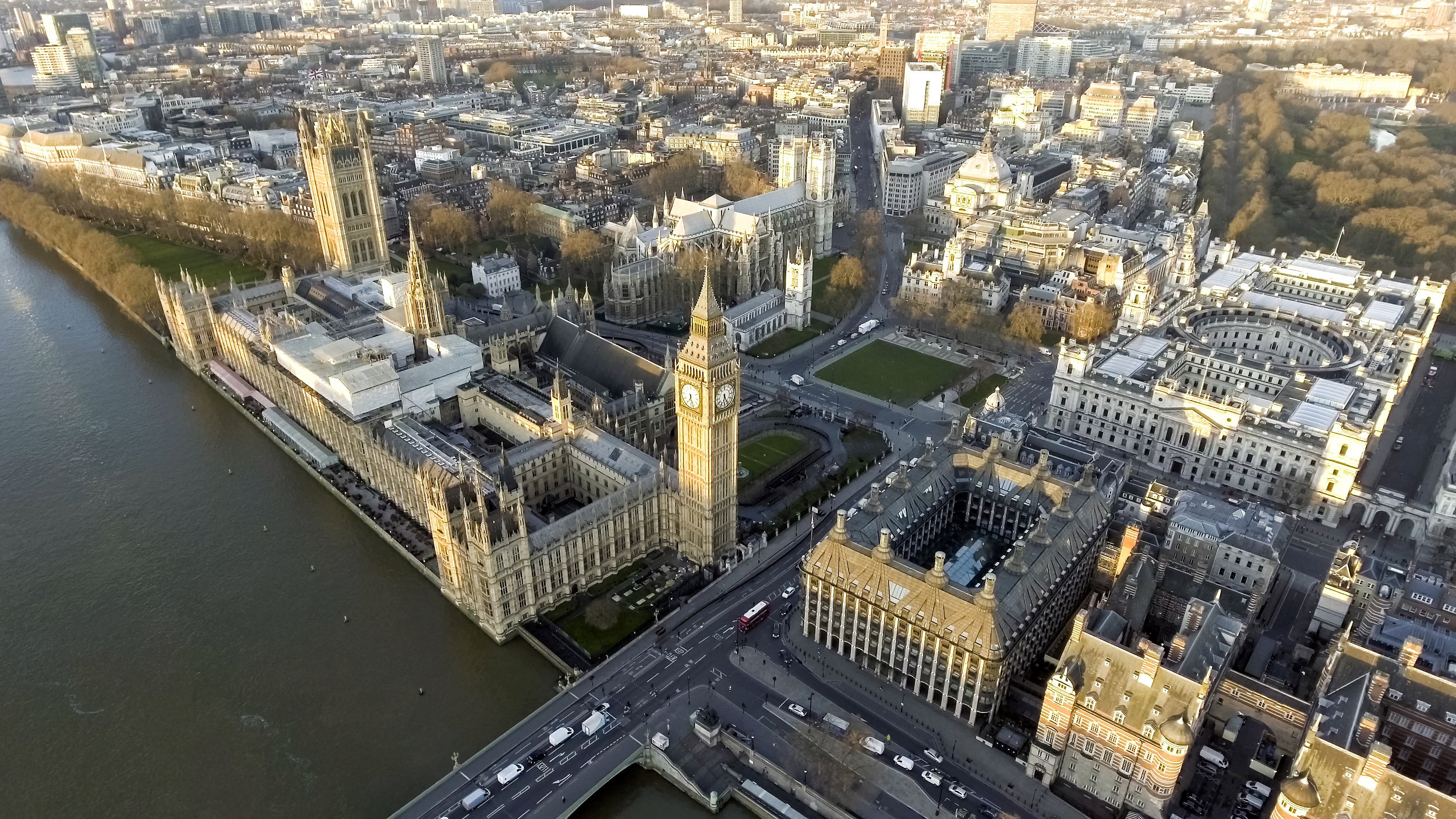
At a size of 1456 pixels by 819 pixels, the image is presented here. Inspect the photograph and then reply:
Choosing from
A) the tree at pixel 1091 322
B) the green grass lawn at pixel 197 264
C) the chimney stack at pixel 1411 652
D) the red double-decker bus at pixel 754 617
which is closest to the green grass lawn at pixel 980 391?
the tree at pixel 1091 322

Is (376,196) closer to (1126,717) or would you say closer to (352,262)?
(352,262)

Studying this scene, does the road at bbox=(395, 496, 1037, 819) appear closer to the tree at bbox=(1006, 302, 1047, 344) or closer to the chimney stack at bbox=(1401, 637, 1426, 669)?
the chimney stack at bbox=(1401, 637, 1426, 669)

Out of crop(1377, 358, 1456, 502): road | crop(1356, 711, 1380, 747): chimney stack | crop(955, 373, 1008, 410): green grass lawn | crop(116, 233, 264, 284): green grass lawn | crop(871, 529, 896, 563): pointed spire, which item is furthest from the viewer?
crop(116, 233, 264, 284): green grass lawn

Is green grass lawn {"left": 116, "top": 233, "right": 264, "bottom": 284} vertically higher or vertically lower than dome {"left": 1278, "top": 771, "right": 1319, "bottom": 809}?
lower

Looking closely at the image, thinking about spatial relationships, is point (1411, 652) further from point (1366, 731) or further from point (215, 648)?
point (215, 648)

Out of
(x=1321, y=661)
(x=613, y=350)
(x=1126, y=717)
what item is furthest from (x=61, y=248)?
(x=1321, y=661)

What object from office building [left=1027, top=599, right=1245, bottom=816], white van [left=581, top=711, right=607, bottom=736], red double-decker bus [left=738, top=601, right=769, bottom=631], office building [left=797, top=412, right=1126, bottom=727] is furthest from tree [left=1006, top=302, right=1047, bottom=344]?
white van [left=581, top=711, right=607, bottom=736]

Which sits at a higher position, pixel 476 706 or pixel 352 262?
pixel 352 262
